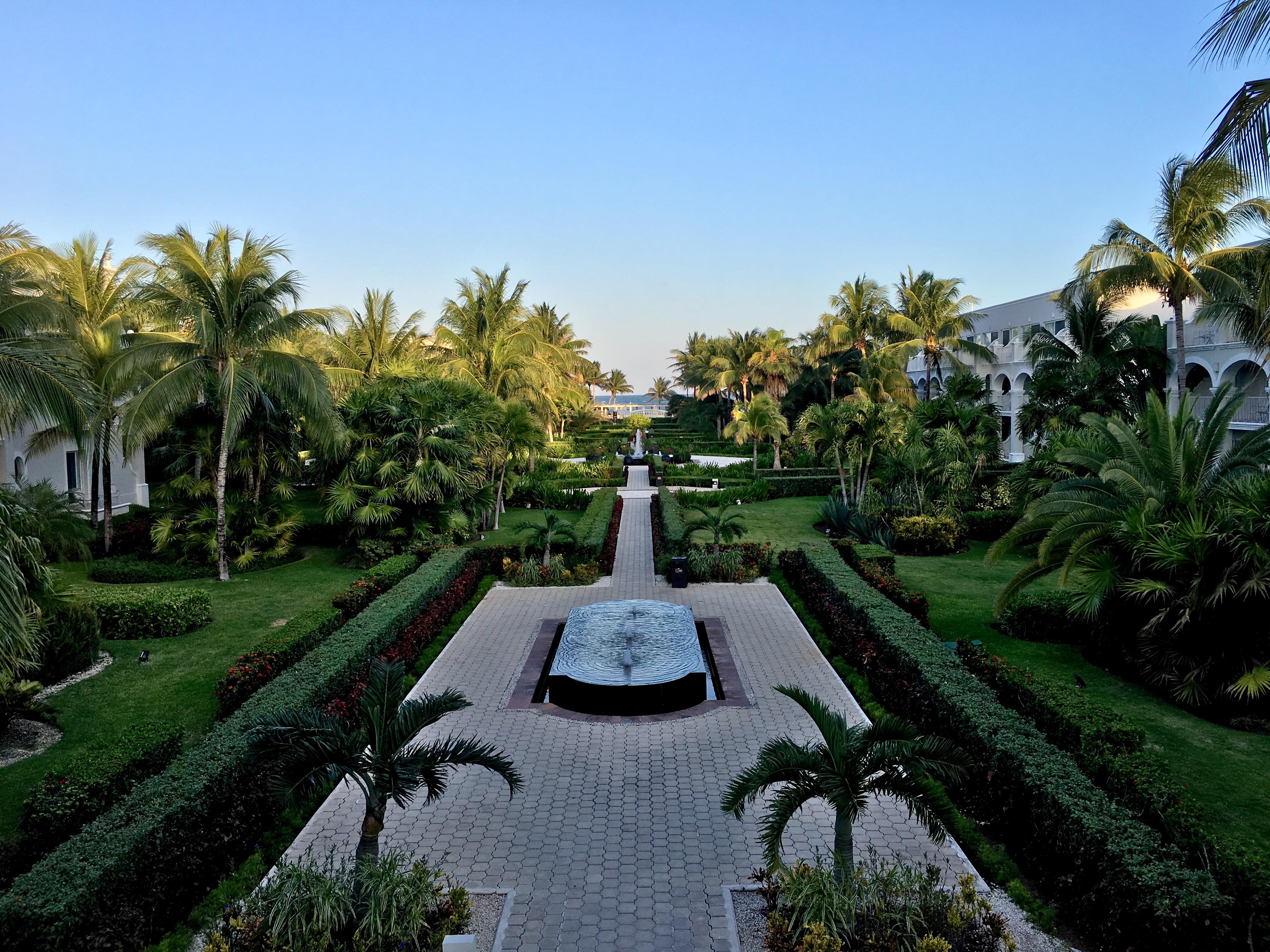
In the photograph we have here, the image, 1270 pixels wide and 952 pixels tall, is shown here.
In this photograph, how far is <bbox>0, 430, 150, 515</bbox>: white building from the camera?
1731 centimetres

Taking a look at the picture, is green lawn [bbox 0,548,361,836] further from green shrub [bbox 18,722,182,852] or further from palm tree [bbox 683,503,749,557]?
palm tree [bbox 683,503,749,557]

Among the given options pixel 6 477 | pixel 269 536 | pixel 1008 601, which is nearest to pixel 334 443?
pixel 269 536

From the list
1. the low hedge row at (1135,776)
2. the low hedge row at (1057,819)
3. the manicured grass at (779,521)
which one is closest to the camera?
the low hedge row at (1057,819)

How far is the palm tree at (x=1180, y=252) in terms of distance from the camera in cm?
1842

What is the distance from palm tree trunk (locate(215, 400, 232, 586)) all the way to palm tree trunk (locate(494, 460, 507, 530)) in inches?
280

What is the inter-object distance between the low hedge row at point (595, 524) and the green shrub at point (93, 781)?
10.3 m

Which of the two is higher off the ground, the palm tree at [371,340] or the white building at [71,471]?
the palm tree at [371,340]

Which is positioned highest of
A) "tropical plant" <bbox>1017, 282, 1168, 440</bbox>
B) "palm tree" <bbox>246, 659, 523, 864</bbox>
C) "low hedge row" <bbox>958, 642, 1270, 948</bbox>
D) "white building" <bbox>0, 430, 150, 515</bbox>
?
"tropical plant" <bbox>1017, 282, 1168, 440</bbox>

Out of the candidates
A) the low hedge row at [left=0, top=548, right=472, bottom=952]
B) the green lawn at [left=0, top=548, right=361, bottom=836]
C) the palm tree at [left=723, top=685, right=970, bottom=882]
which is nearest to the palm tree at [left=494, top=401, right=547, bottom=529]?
the green lawn at [left=0, top=548, right=361, bottom=836]

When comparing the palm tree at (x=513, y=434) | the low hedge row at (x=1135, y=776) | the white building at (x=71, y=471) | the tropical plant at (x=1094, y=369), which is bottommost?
the low hedge row at (x=1135, y=776)

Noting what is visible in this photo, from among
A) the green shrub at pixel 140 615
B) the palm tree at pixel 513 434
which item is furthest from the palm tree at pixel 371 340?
the green shrub at pixel 140 615

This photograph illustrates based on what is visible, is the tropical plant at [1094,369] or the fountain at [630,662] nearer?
the fountain at [630,662]

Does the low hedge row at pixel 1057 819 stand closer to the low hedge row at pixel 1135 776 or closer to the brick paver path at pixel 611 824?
the low hedge row at pixel 1135 776

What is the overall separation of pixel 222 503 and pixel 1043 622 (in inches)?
575
